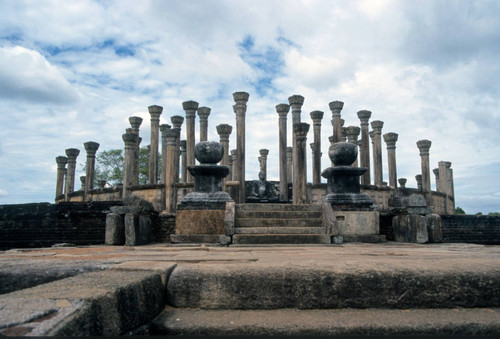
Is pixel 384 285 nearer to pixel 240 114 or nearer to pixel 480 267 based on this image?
pixel 480 267

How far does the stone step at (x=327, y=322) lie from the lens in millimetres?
1908

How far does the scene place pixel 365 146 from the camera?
18656mm

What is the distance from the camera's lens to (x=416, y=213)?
791cm

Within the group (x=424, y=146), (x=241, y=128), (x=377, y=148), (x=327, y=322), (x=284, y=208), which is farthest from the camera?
(x=377, y=148)

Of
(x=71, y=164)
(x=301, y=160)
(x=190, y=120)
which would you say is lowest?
(x=301, y=160)

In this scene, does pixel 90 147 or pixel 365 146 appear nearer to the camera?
pixel 365 146

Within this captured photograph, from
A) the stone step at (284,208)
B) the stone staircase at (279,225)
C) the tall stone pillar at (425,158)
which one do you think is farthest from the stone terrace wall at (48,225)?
the tall stone pillar at (425,158)

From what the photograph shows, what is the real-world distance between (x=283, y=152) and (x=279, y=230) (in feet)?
32.5

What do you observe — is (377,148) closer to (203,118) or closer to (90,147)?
(203,118)

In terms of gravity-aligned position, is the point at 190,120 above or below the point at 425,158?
above

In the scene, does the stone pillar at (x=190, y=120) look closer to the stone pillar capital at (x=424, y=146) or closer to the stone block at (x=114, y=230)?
the stone block at (x=114, y=230)

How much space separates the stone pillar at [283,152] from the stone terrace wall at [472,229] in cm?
626

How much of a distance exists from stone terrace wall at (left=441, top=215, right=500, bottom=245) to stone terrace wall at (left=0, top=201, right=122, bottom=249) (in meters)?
10.9

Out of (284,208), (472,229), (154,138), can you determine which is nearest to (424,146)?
(472,229)
